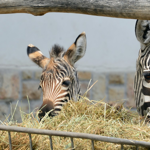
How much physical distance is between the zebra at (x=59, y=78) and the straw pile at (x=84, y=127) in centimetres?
39

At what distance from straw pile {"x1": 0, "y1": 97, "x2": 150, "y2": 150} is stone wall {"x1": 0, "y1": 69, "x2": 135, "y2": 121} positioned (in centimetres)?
266

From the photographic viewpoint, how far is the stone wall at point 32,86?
494 cm

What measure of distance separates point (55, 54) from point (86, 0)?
1.62m

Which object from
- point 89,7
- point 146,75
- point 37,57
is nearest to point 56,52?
point 37,57

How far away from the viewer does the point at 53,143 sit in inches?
66.7

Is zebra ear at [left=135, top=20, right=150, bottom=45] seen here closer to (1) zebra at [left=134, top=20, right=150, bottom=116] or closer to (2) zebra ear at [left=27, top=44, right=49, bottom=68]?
(1) zebra at [left=134, top=20, right=150, bottom=116]

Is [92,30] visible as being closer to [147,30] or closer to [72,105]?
[147,30]

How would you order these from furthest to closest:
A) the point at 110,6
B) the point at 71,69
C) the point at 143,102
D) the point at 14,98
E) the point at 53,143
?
the point at 14,98
the point at 71,69
the point at 143,102
the point at 53,143
the point at 110,6

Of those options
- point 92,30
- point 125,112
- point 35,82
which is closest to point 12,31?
point 35,82

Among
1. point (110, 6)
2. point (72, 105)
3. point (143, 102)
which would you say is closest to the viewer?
point (110, 6)

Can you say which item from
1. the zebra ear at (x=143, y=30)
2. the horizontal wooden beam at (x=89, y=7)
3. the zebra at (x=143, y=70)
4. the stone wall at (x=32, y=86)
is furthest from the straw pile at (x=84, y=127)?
the stone wall at (x=32, y=86)

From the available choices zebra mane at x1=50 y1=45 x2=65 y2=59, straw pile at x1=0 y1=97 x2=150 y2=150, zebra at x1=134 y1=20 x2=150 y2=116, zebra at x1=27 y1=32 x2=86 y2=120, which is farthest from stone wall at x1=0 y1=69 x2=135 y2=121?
straw pile at x1=0 y1=97 x2=150 y2=150

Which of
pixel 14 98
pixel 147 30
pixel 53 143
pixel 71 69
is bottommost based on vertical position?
pixel 14 98

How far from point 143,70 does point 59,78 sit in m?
0.88
